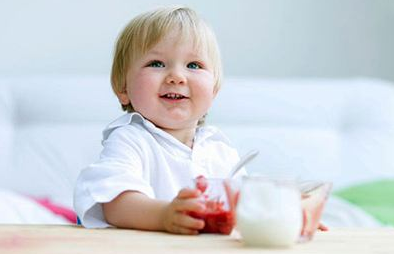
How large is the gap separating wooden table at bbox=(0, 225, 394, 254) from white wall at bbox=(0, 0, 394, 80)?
1.98 m

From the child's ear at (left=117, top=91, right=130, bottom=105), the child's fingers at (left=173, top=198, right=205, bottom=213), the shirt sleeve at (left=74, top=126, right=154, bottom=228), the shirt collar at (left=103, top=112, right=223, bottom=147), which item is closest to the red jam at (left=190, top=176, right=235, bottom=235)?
the child's fingers at (left=173, top=198, right=205, bottom=213)

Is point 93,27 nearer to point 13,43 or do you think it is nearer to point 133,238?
point 13,43

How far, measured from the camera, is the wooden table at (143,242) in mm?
894

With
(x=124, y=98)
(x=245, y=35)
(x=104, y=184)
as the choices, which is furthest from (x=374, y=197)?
(x=104, y=184)

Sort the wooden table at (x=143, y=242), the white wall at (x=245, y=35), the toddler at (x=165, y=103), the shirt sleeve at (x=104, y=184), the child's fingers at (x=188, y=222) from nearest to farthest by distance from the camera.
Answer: the wooden table at (x=143, y=242) < the child's fingers at (x=188, y=222) < the shirt sleeve at (x=104, y=184) < the toddler at (x=165, y=103) < the white wall at (x=245, y=35)

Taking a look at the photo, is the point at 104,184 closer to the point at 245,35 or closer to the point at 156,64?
the point at 156,64

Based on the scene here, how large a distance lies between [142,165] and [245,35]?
74.4 inches

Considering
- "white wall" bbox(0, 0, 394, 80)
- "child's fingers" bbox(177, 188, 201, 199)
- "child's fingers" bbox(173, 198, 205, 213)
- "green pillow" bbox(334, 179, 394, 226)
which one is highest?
"child's fingers" bbox(177, 188, 201, 199)

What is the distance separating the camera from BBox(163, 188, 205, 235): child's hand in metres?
1.03

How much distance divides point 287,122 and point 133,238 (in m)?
1.84

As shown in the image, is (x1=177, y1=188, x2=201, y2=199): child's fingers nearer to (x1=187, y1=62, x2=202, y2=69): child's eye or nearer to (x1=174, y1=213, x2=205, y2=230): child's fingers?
(x1=174, y1=213, x2=205, y2=230): child's fingers

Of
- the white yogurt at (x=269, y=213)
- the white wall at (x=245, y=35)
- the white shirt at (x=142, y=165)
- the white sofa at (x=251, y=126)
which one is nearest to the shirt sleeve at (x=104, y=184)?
the white shirt at (x=142, y=165)

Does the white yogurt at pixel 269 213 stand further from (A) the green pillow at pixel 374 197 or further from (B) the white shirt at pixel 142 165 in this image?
(A) the green pillow at pixel 374 197

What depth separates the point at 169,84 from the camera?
1328 mm
